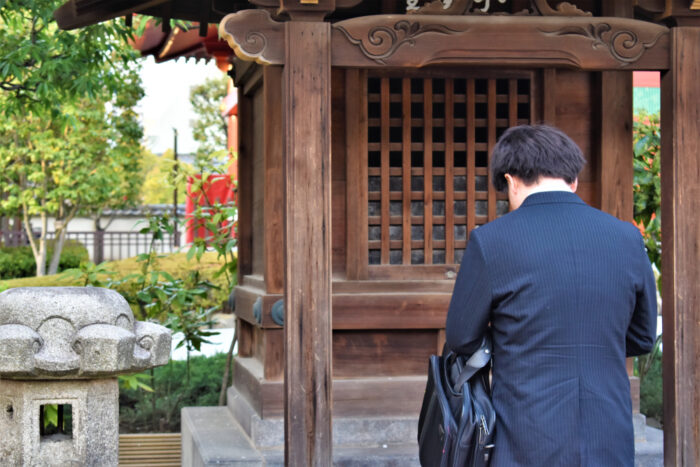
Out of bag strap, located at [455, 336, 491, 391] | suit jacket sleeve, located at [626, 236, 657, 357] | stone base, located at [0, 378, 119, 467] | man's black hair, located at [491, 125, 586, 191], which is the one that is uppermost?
man's black hair, located at [491, 125, 586, 191]

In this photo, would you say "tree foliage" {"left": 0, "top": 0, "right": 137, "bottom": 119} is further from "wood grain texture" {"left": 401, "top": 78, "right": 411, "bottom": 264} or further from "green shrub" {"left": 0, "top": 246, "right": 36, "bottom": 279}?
"green shrub" {"left": 0, "top": 246, "right": 36, "bottom": 279}

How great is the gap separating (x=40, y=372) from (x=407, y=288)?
2.28 m

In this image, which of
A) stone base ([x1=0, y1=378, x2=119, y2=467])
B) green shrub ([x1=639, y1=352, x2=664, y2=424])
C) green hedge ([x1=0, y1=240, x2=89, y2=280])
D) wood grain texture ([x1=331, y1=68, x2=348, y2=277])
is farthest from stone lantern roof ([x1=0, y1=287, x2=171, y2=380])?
green hedge ([x1=0, y1=240, x2=89, y2=280])

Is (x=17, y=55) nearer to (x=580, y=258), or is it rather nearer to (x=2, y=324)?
(x=2, y=324)

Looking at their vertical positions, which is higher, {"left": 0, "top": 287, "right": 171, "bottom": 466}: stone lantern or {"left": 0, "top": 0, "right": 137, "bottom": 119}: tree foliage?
{"left": 0, "top": 0, "right": 137, "bottom": 119}: tree foliage

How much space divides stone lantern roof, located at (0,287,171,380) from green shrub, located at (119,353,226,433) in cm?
330

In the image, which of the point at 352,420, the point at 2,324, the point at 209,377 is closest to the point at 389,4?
the point at 352,420

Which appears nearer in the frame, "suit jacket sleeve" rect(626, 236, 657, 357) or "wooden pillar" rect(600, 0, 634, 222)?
"suit jacket sleeve" rect(626, 236, 657, 357)

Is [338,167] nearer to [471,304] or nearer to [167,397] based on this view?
[471,304]

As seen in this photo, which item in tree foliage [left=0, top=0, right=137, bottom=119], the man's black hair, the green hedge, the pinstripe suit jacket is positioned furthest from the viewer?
the green hedge

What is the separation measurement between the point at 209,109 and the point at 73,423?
80.7 feet

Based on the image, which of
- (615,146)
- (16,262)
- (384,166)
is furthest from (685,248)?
(16,262)

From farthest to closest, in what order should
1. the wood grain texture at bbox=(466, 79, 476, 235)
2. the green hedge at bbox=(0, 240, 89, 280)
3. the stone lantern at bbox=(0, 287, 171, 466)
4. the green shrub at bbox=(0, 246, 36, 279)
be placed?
the green hedge at bbox=(0, 240, 89, 280)
the green shrub at bbox=(0, 246, 36, 279)
the wood grain texture at bbox=(466, 79, 476, 235)
the stone lantern at bbox=(0, 287, 171, 466)

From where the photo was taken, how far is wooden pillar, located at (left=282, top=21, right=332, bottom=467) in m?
4.38
